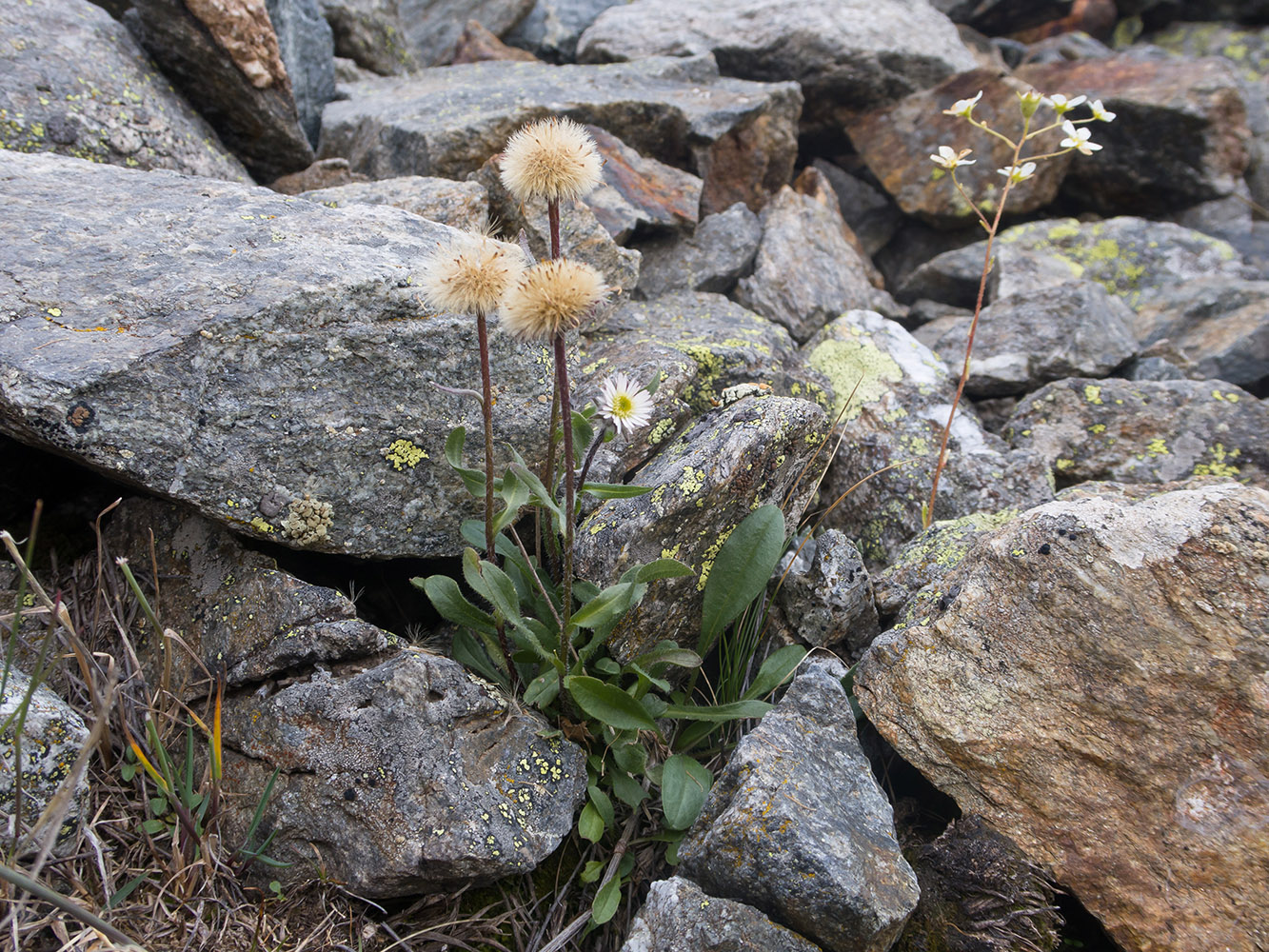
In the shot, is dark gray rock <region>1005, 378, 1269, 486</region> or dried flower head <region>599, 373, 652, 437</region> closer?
dried flower head <region>599, 373, 652, 437</region>

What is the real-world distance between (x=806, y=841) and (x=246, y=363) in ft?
7.12

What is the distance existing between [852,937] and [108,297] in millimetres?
2879

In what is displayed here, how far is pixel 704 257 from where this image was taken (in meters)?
4.59

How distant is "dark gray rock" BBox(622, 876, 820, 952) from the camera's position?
2041 millimetres

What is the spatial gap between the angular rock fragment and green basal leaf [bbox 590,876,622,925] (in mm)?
993

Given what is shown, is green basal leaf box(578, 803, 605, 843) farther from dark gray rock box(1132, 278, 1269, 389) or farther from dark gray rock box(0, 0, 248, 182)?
dark gray rock box(1132, 278, 1269, 389)

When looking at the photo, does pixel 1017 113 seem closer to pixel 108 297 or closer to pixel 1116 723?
pixel 1116 723

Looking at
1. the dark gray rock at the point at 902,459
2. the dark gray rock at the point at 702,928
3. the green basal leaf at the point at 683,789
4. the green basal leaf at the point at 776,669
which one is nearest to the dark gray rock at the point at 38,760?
the dark gray rock at the point at 702,928

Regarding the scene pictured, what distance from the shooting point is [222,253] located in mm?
2742

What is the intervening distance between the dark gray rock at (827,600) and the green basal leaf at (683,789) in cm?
71

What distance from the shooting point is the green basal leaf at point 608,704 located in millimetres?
2375

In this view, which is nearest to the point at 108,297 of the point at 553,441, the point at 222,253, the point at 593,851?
the point at 222,253

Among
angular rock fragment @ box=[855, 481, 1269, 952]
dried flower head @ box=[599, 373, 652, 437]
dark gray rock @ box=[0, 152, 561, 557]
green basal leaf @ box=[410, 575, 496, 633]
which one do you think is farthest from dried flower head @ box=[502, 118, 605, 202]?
angular rock fragment @ box=[855, 481, 1269, 952]

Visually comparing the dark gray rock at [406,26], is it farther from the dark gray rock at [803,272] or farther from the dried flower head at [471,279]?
the dried flower head at [471,279]
